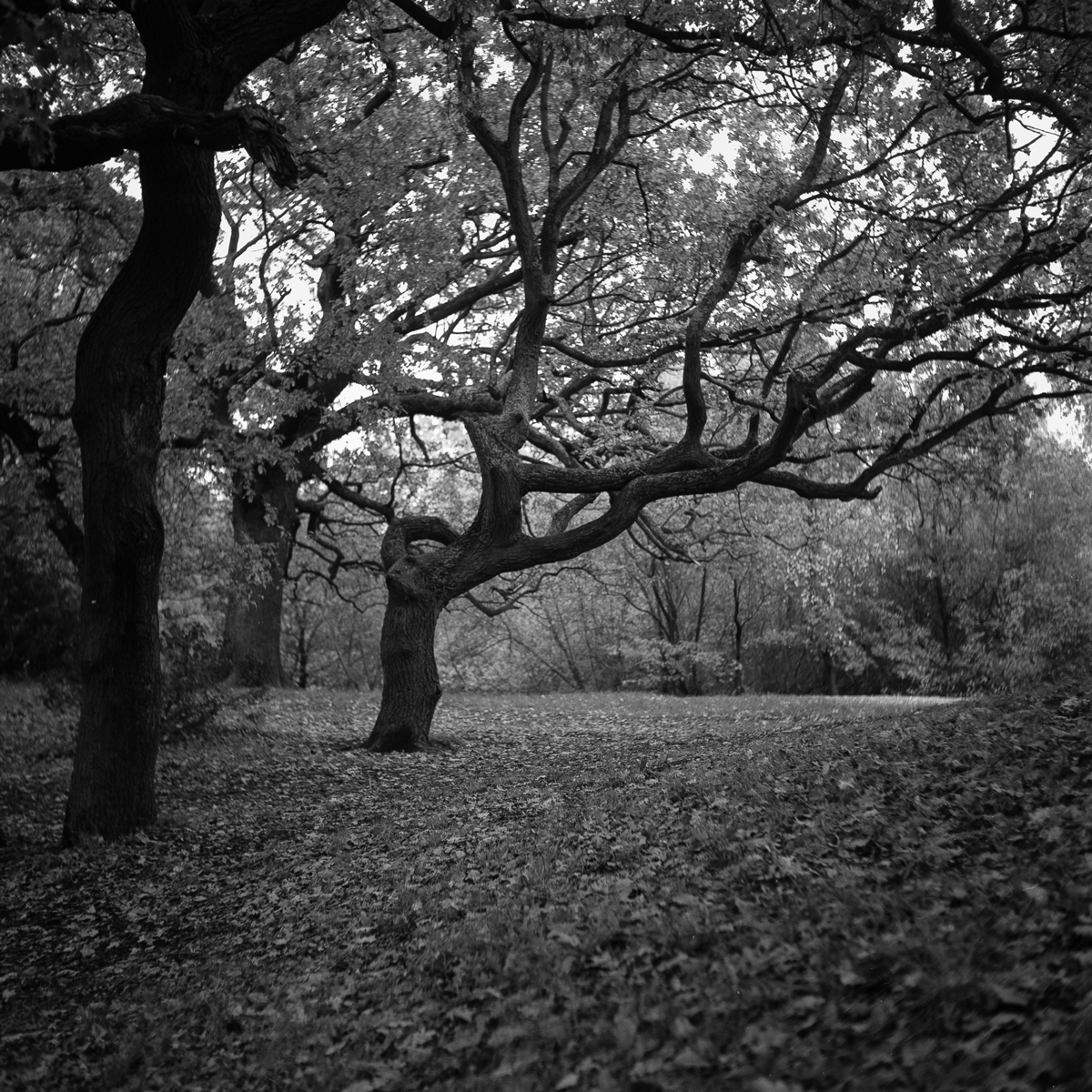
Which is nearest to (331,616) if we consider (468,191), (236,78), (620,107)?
(468,191)

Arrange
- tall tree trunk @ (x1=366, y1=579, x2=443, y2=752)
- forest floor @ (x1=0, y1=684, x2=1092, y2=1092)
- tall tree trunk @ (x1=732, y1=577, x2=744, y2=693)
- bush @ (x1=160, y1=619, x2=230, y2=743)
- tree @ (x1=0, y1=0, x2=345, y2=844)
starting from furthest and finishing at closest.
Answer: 1. tall tree trunk @ (x1=732, y1=577, x2=744, y2=693)
2. bush @ (x1=160, y1=619, x2=230, y2=743)
3. tall tree trunk @ (x1=366, y1=579, x2=443, y2=752)
4. tree @ (x1=0, y1=0, x2=345, y2=844)
5. forest floor @ (x1=0, y1=684, x2=1092, y2=1092)

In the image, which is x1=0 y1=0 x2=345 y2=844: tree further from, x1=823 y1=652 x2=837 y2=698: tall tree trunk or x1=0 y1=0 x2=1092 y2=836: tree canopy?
x1=823 y1=652 x2=837 y2=698: tall tree trunk

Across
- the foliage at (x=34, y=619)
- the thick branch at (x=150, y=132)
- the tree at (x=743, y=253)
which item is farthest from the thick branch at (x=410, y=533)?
the foliage at (x=34, y=619)

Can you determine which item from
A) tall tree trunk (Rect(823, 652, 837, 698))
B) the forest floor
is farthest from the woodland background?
tall tree trunk (Rect(823, 652, 837, 698))

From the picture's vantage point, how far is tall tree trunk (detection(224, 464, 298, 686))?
21.8 metres

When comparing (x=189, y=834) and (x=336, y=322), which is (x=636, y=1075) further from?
(x=336, y=322)

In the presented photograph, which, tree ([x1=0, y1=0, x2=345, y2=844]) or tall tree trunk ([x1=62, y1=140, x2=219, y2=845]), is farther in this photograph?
tall tree trunk ([x1=62, y1=140, x2=219, y2=845])

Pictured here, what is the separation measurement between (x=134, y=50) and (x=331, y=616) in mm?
24188

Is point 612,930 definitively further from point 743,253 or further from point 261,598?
point 261,598

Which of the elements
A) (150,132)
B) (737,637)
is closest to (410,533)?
(150,132)

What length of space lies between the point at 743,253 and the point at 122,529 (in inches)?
361

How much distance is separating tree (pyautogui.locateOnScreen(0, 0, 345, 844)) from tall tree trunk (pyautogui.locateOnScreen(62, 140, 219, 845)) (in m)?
0.01

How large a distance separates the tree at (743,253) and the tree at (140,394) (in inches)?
111

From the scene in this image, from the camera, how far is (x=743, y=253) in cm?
1452
